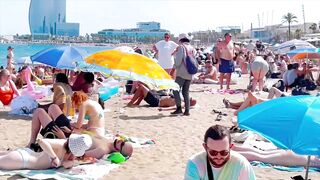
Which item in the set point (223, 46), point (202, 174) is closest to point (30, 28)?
point (223, 46)

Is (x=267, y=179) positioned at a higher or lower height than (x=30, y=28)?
lower

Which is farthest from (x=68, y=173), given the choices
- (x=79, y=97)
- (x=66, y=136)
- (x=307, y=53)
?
(x=307, y=53)

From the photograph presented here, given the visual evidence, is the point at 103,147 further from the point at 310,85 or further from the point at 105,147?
the point at 310,85

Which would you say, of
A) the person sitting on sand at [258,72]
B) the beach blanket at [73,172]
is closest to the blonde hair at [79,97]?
the beach blanket at [73,172]

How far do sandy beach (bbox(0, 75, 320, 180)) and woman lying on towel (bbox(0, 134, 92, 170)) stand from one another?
234 mm

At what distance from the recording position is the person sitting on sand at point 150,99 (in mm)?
9420

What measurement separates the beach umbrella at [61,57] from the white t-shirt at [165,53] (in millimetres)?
2772

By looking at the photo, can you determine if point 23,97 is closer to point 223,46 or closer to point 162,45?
point 162,45

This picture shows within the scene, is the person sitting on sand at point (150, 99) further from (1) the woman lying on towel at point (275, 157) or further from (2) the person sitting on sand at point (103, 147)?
(1) the woman lying on towel at point (275, 157)

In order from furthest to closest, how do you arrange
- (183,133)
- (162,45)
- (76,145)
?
(162,45), (183,133), (76,145)

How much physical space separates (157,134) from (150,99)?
8.64ft

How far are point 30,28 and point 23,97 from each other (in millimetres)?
116149

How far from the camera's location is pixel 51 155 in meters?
4.69

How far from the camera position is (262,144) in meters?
6.08
